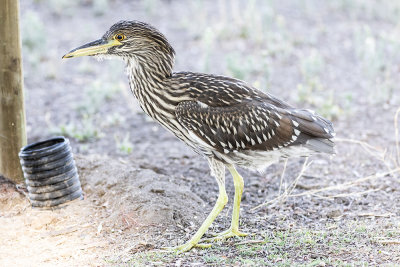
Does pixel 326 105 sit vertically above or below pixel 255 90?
below

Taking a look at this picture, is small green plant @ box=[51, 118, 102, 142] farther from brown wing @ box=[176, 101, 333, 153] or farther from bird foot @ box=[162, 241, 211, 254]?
bird foot @ box=[162, 241, 211, 254]

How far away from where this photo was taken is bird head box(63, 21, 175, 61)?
5.21 meters

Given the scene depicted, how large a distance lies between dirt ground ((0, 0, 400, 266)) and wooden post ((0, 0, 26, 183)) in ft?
1.41

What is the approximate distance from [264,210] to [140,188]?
126 cm

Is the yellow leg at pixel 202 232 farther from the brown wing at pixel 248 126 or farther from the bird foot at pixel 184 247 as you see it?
the brown wing at pixel 248 126

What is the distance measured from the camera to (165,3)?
13.7 metres

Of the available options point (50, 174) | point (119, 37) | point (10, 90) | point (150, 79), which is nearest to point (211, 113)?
point (150, 79)

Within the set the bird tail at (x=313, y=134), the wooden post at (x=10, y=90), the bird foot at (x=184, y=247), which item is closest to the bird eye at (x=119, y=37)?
the wooden post at (x=10, y=90)

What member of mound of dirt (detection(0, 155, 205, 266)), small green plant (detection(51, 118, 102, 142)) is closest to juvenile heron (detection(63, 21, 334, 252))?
mound of dirt (detection(0, 155, 205, 266))

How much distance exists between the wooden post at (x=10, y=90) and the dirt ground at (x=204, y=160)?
1.41 ft

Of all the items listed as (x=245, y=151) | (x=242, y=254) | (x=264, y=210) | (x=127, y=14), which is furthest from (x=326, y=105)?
(x=127, y=14)

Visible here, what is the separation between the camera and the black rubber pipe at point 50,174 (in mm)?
5590

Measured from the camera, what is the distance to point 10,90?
Answer: 5.78m

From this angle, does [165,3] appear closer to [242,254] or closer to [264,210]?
[264,210]
